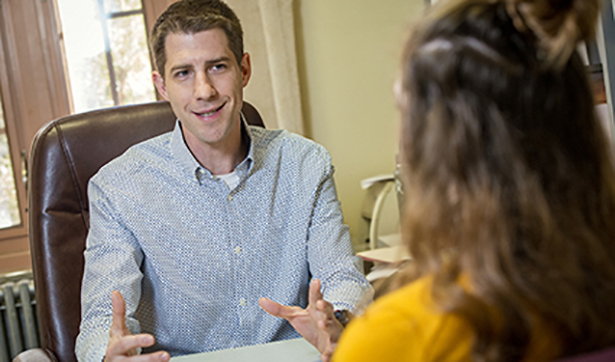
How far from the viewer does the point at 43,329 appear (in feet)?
4.30

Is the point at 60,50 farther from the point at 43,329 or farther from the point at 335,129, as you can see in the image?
the point at 43,329

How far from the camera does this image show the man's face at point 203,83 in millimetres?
1294

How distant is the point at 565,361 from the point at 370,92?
6.89 feet

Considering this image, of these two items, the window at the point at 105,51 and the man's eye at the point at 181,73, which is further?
the window at the point at 105,51

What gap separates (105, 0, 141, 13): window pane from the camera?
2.26m

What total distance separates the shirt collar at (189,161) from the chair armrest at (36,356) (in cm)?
50

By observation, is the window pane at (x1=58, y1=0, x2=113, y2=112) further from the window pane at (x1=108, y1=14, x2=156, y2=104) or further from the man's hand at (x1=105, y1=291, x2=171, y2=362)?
the man's hand at (x1=105, y1=291, x2=171, y2=362)

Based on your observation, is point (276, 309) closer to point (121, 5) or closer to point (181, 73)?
point (181, 73)

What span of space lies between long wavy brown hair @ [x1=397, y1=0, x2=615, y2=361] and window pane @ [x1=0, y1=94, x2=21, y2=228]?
217cm

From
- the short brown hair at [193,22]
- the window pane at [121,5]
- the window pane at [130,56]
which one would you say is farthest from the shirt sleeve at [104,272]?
the window pane at [121,5]

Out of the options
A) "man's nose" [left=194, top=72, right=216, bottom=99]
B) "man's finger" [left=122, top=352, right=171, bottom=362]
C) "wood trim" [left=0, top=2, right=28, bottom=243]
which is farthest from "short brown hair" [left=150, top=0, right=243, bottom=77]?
"wood trim" [left=0, top=2, right=28, bottom=243]

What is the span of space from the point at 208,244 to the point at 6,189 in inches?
54.0

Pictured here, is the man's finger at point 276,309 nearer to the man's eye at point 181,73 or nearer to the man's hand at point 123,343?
the man's hand at point 123,343

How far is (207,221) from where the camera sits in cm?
131
